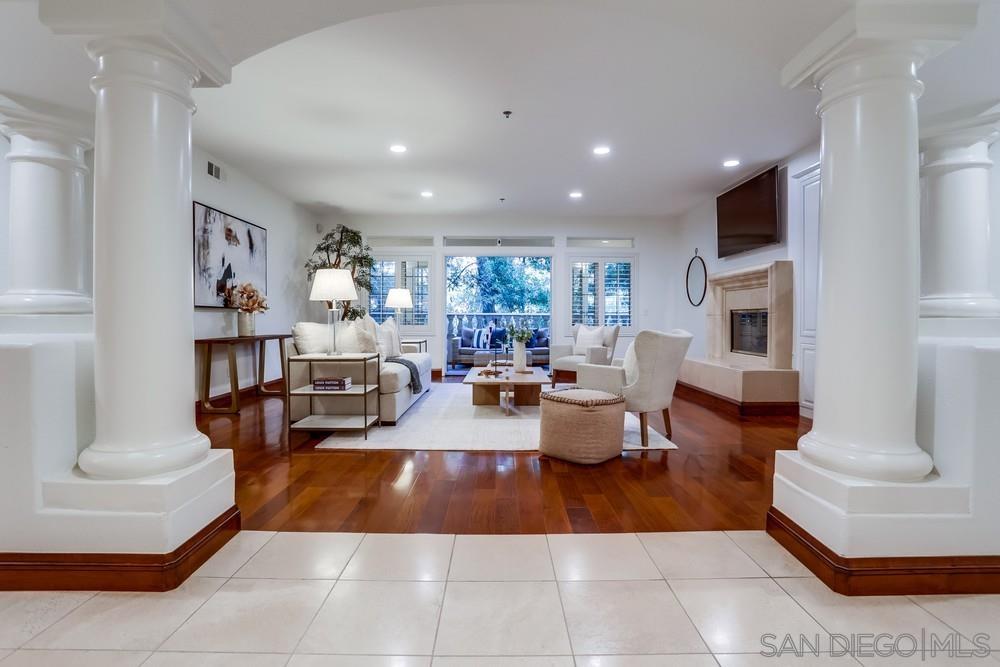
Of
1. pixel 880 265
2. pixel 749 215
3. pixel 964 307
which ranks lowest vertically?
pixel 964 307

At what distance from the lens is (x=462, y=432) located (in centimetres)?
385

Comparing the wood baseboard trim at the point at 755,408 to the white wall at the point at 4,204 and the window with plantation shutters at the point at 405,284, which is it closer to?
the window with plantation shutters at the point at 405,284

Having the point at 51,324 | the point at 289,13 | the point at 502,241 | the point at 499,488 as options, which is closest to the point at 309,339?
the point at 51,324

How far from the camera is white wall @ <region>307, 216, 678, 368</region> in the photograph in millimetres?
7809

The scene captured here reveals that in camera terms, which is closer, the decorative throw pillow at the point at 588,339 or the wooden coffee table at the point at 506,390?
the wooden coffee table at the point at 506,390

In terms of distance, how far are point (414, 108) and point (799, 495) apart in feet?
12.2

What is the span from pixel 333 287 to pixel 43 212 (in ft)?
5.68

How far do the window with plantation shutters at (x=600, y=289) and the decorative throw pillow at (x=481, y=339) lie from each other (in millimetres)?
2165

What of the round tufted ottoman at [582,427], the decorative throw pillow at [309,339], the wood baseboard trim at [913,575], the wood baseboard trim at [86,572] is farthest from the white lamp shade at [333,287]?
the wood baseboard trim at [913,575]

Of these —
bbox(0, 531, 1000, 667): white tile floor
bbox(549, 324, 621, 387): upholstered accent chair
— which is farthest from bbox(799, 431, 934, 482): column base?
bbox(549, 324, 621, 387): upholstered accent chair

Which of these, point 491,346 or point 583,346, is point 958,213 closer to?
point 583,346

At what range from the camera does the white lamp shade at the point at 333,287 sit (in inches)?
140

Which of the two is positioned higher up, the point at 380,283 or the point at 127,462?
the point at 380,283

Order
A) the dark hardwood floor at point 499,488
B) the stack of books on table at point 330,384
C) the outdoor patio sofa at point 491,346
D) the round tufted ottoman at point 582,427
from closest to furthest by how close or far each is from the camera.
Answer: the dark hardwood floor at point 499,488
the round tufted ottoman at point 582,427
the stack of books on table at point 330,384
the outdoor patio sofa at point 491,346
